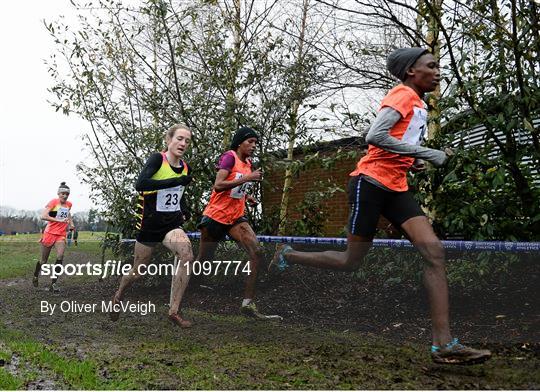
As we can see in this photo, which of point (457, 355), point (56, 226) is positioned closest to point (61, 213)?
point (56, 226)

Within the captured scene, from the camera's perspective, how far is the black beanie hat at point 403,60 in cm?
417

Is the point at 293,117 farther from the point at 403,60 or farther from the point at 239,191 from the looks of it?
the point at 403,60

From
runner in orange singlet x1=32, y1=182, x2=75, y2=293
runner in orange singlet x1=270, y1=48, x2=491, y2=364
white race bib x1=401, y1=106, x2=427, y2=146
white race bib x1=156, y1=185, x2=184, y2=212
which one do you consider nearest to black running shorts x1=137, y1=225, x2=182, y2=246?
white race bib x1=156, y1=185, x2=184, y2=212

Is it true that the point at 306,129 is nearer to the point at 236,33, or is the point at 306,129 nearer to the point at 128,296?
the point at 236,33

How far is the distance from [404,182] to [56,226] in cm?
756

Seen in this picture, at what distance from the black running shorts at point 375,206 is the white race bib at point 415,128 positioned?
0.36 meters

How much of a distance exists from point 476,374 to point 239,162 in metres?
3.35

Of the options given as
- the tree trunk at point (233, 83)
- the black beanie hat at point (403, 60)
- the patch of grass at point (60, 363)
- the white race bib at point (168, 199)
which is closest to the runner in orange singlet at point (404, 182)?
the black beanie hat at point (403, 60)

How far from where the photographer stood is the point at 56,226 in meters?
10.3

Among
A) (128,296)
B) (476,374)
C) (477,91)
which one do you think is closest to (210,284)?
(128,296)

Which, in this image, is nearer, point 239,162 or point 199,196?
point 239,162

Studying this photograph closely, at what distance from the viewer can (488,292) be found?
6.36 metres

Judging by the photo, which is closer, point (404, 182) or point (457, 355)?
point (457, 355)

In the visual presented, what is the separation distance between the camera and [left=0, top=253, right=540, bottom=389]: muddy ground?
12.6ft
